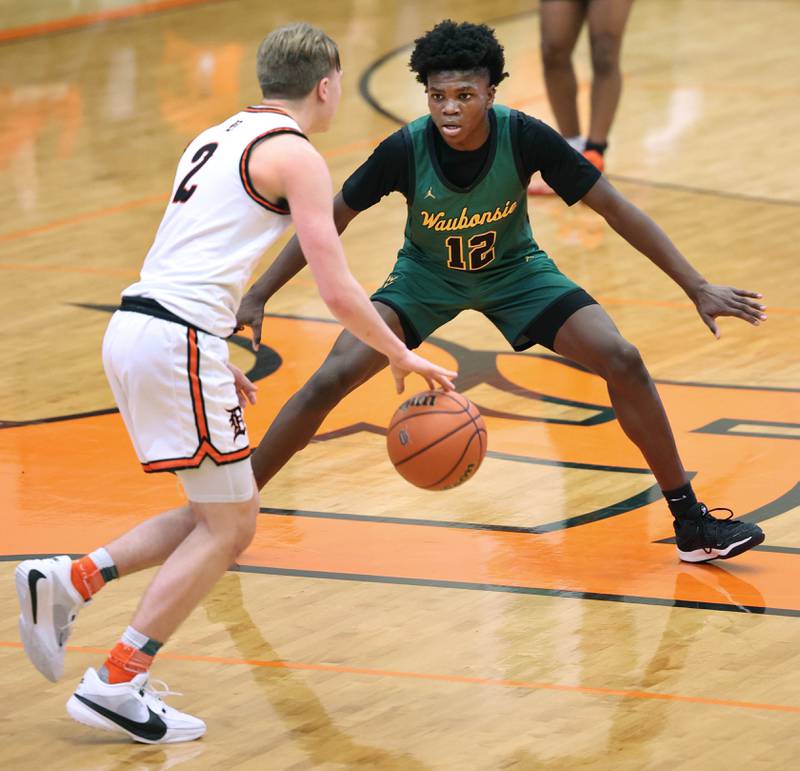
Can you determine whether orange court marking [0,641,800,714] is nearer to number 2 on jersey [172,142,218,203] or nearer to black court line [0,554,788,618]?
black court line [0,554,788,618]

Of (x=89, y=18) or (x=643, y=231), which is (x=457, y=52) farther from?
(x=89, y=18)

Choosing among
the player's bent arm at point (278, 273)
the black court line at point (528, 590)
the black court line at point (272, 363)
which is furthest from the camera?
the black court line at point (272, 363)

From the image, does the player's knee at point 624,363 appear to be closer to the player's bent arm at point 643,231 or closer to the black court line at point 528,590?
the player's bent arm at point 643,231

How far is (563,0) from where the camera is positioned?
11.3 m

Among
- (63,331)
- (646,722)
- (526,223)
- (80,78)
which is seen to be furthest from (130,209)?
(646,722)

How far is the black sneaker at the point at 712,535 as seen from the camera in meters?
5.72

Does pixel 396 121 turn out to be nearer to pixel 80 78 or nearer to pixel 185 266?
pixel 80 78

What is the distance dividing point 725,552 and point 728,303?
857 millimetres

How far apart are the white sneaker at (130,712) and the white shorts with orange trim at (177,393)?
59 centimetres

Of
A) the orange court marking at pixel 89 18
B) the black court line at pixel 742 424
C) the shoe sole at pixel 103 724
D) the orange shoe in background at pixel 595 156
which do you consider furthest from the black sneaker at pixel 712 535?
the orange court marking at pixel 89 18

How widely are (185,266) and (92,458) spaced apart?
8.39 ft

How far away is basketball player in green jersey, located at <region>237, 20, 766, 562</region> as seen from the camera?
562 centimetres

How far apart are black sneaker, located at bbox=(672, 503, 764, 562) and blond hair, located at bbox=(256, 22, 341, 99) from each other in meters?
2.08

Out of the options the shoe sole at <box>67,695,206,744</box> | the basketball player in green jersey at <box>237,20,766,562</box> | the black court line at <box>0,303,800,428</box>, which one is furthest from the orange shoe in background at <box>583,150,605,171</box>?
the shoe sole at <box>67,695,206,744</box>
